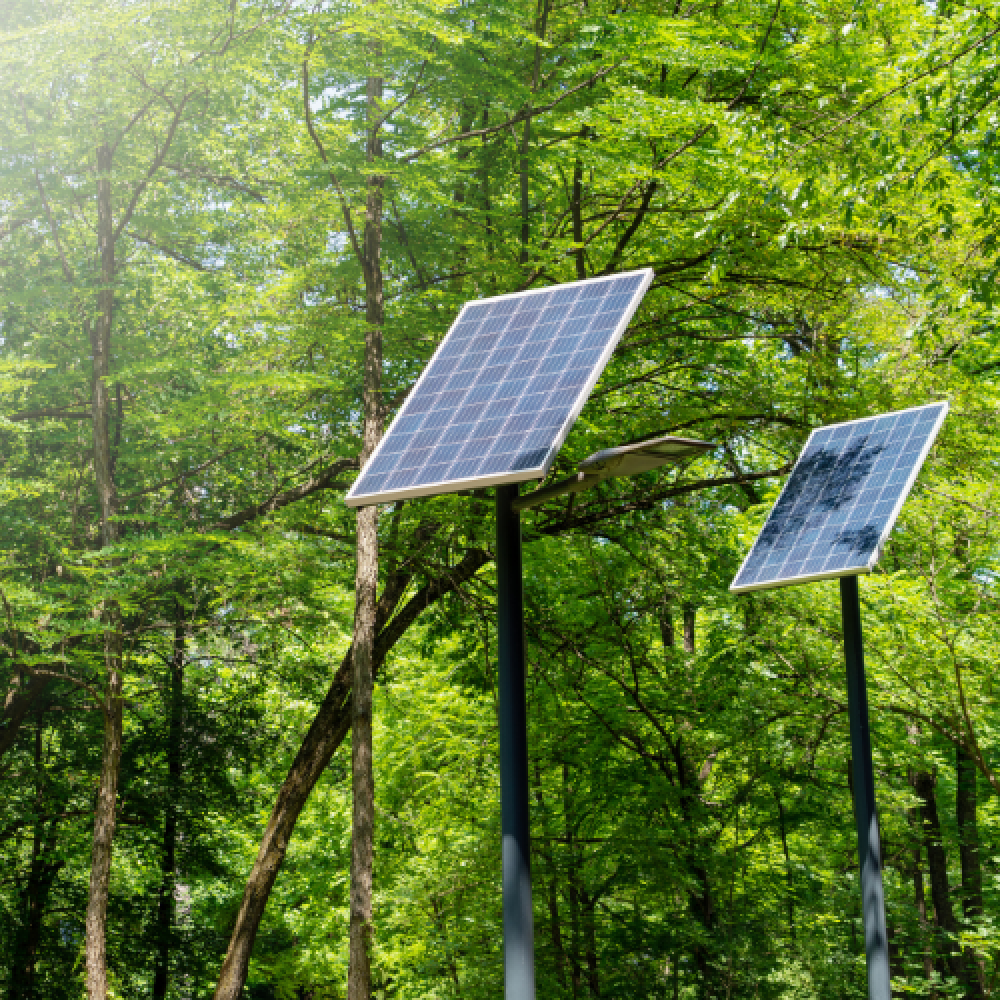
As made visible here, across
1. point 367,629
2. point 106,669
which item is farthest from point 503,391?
point 106,669

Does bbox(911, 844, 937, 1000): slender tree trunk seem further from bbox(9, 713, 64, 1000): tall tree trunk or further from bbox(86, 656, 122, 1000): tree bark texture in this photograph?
bbox(9, 713, 64, 1000): tall tree trunk

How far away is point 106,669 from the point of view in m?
14.6

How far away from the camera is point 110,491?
49.5ft

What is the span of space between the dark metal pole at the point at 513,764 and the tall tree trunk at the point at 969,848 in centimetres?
1662

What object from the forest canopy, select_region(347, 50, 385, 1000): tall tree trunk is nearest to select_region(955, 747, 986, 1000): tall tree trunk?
the forest canopy

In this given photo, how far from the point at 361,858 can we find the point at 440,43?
926 cm

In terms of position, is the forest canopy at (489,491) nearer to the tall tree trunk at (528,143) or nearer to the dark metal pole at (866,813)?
the tall tree trunk at (528,143)

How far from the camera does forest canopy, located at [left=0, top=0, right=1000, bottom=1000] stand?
11508 millimetres

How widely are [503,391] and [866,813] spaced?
371 centimetres

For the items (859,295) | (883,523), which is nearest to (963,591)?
(859,295)

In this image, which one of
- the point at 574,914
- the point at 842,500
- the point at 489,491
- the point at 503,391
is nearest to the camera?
the point at 503,391

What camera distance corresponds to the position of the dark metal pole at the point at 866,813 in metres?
6.49

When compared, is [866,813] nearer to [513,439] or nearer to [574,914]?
[513,439]

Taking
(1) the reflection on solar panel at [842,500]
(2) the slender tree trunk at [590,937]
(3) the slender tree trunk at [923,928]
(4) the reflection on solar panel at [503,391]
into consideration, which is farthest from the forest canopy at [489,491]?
(4) the reflection on solar panel at [503,391]
